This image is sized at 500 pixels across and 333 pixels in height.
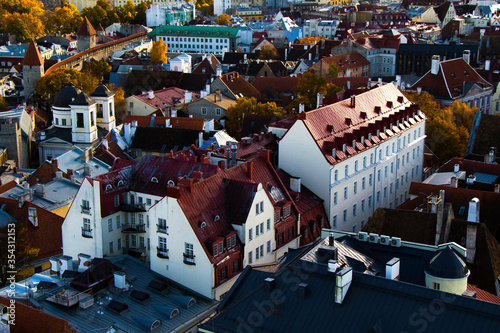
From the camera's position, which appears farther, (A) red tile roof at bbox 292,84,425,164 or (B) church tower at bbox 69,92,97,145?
(B) church tower at bbox 69,92,97,145

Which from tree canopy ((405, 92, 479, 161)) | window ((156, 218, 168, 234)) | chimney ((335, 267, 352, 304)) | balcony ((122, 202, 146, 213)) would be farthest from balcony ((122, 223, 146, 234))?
tree canopy ((405, 92, 479, 161))

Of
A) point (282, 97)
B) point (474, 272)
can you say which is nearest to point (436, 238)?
point (474, 272)

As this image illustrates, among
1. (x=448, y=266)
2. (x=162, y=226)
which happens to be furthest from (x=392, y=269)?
(x=162, y=226)

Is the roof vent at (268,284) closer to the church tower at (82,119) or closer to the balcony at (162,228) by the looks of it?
the balcony at (162,228)

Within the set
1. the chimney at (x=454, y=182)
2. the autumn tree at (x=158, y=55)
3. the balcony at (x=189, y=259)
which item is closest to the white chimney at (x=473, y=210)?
the chimney at (x=454, y=182)

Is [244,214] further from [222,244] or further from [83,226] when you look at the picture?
[83,226]

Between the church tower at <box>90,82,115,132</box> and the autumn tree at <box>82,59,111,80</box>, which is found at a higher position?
the church tower at <box>90,82,115,132</box>

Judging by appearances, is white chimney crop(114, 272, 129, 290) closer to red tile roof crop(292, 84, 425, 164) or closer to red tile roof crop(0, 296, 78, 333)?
red tile roof crop(0, 296, 78, 333)
